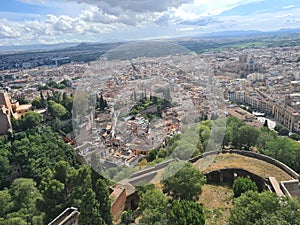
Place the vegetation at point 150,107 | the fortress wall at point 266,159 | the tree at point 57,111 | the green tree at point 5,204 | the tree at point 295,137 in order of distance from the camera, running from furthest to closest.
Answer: the tree at point 295,137
the tree at point 57,111
the fortress wall at point 266,159
the green tree at point 5,204
the vegetation at point 150,107

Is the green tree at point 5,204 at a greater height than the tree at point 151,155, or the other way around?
the tree at point 151,155

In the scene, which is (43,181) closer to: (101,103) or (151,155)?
(101,103)

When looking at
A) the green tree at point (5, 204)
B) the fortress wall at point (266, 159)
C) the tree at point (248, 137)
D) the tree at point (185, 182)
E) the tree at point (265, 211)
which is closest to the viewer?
the tree at point (265, 211)

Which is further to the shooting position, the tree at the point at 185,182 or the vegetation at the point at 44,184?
the tree at the point at 185,182

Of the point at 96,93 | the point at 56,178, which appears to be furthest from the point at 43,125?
the point at 96,93

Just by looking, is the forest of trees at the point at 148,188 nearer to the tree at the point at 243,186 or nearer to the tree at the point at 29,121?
the tree at the point at 243,186

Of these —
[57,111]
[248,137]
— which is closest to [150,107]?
[248,137]

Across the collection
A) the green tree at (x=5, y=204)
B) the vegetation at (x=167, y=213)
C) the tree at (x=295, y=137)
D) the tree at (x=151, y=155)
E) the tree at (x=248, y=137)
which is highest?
the tree at (x=151, y=155)

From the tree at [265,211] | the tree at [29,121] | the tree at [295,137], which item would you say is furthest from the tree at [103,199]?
the tree at [295,137]
